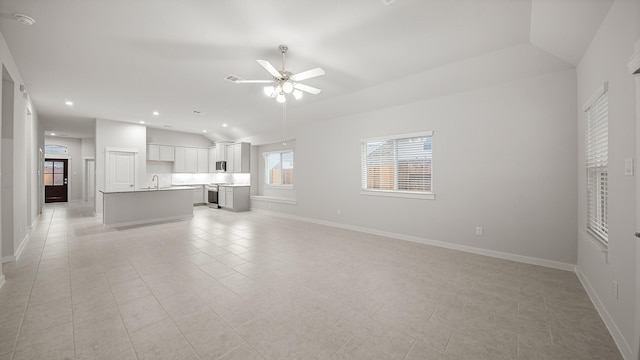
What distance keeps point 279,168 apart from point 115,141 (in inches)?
194

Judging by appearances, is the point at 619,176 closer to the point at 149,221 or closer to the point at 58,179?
the point at 149,221

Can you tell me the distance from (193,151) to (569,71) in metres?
10.5

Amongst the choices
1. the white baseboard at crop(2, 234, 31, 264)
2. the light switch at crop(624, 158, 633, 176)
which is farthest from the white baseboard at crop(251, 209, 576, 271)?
the white baseboard at crop(2, 234, 31, 264)

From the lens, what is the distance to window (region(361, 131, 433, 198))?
183 inches

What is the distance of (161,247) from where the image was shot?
423cm

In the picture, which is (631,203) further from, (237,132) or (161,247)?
(237,132)

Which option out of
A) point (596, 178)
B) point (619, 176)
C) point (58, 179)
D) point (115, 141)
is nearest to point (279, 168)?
point (115, 141)

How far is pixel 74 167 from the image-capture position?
425 inches

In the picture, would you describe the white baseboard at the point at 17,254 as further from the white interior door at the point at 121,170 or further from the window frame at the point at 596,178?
the window frame at the point at 596,178

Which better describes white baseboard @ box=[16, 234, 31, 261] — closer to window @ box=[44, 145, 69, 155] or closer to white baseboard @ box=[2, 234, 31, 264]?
white baseboard @ box=[2, 234, 31, 264]

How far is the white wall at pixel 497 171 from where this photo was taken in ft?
10.8

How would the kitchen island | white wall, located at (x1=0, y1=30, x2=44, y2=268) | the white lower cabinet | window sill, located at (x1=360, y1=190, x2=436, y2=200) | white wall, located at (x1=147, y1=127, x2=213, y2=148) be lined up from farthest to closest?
white wall, located at (x1=147, y1=127, x2=213, y2=148) < the white lower cabinet < the kitchen island < window sill, located at (x1=360, y1=190, x2=436, y2=200) < white wall, located at (x1=0, y1=30, x2=44, y2=268)

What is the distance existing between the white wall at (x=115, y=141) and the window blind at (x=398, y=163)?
23.3ft

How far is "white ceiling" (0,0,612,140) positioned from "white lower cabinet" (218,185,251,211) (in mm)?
4035
